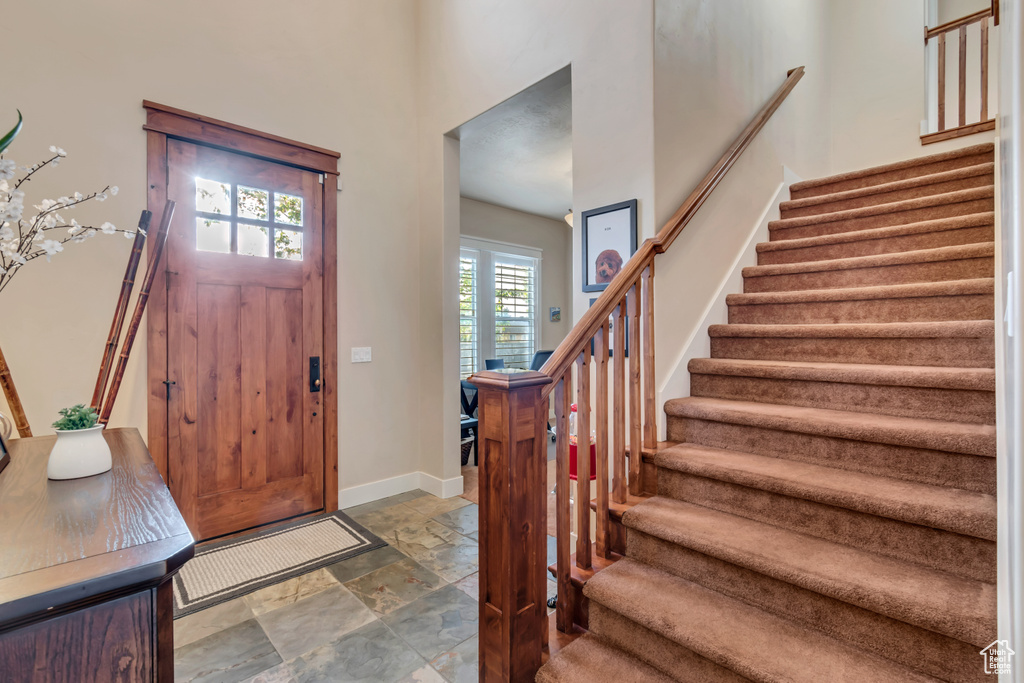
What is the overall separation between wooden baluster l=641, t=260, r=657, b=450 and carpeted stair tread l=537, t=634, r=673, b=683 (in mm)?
818

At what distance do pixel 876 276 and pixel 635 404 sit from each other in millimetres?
1493

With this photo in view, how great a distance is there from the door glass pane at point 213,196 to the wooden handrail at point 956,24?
583 cm

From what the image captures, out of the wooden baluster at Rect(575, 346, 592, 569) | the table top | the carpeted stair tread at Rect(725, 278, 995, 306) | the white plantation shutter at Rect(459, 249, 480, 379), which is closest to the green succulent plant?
the table top

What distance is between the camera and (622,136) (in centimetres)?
227

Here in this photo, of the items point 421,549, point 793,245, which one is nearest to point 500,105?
point 793,245

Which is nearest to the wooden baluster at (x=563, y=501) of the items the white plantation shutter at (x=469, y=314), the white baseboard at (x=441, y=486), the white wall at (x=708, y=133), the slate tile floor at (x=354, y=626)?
the slate tile floor at (x=354, y=626)

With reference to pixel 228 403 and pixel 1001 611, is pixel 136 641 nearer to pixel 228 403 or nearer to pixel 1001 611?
pixel 1001 611

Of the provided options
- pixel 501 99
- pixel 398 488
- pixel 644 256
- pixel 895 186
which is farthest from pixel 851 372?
pixel 398 488

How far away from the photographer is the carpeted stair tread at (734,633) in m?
1.16

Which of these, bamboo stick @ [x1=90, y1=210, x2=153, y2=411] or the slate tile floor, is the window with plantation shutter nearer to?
the slate tile floor

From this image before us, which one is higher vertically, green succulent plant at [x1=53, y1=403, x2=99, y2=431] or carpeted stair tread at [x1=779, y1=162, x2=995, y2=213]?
carpeted stair tread at [x1=779, y1=162, x2=995, y2=213]

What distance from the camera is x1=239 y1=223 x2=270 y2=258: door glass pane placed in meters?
2.84

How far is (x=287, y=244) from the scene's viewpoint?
300 centimetres

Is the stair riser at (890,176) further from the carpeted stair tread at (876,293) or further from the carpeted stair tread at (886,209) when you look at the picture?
the carpeted stair tread at (876,293)
